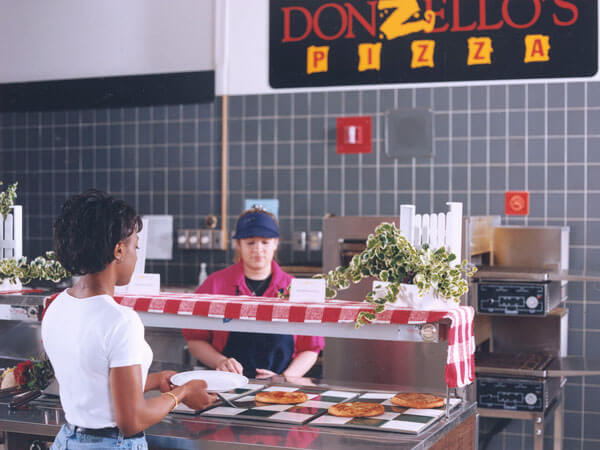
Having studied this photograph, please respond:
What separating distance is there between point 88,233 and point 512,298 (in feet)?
9.18

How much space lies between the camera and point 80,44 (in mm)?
5941

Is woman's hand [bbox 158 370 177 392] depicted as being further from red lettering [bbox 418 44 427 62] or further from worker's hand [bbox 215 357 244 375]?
red lettering [bbox 418 44 427 62]

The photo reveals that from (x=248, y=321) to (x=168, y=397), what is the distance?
53 cm

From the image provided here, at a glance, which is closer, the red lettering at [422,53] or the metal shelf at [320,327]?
Result: the metal shelf at [320,327]

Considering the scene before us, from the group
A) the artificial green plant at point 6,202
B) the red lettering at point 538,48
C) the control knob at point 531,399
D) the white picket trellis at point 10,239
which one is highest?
the red lettering at point 538,48

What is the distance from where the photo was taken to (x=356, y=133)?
5.24 metres

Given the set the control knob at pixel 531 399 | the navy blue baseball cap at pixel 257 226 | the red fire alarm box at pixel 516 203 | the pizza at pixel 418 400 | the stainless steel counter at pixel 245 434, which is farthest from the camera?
the red fire alarm box at pixel 516 203

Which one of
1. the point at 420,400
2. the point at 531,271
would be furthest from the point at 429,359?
the point at 420,400

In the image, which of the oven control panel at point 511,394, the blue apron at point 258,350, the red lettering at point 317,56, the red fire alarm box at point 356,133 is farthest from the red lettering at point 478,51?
the blue apron at point 258,350

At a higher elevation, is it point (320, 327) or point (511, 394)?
point (320, 327)

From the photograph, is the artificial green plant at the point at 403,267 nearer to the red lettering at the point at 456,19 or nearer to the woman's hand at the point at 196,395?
the woman's hand at the point at 196,395

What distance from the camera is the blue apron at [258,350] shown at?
11.6 ft

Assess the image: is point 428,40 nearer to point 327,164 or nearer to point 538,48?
point 538,48

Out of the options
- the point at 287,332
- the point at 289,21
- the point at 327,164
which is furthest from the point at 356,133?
A: the point at 287,332
